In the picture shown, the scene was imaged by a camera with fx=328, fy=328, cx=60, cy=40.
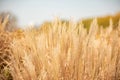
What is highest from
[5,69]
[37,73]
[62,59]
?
[62,59]

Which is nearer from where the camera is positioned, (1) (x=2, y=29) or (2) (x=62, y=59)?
(2) (x=62, y=59)

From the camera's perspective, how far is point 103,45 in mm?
3086

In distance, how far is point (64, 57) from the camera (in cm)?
251

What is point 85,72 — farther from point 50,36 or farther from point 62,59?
point 50,36

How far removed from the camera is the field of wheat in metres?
2.44

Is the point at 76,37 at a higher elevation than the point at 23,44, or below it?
higher

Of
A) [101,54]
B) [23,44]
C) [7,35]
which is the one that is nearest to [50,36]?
[23,44]

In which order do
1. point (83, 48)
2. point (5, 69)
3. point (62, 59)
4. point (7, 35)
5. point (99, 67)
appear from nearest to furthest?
point (62, 59), point (83, 48), point (99, 67), point (5, 69), point (7, 35)

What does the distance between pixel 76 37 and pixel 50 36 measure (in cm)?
44

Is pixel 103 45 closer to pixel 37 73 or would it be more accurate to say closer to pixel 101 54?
pixel 101 54

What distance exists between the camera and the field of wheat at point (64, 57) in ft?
7.99

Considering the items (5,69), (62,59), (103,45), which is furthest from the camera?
(5,69)

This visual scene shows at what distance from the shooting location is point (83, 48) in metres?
2.64

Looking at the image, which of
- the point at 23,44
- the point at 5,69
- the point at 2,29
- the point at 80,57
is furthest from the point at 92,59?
the point at 2,29
